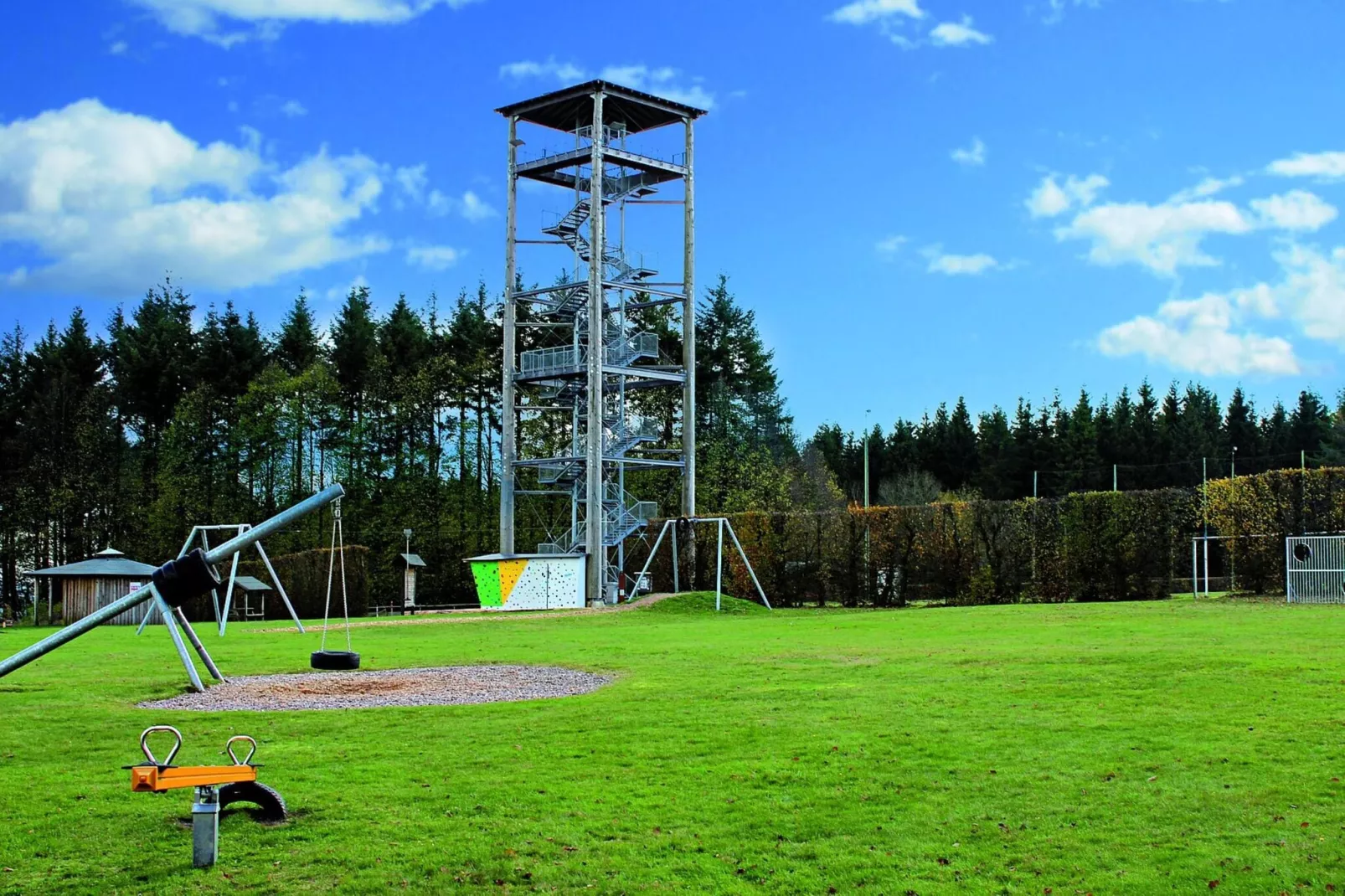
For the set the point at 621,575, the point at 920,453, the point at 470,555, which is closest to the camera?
the point at 621,575

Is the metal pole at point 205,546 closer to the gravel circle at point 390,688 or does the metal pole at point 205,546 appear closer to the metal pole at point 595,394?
the gravel circle at point 390,688

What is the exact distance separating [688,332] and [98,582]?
25.5 m

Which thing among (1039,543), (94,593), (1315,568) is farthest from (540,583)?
(1315,568)

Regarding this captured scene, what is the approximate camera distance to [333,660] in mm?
20922

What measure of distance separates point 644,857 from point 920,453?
107 metres

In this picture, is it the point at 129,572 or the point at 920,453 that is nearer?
the point at 129,572

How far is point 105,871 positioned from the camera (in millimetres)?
9930

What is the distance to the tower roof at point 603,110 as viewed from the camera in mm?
55688

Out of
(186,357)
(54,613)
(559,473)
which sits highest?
(186,357)

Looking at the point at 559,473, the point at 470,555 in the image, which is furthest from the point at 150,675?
the point at 470,555

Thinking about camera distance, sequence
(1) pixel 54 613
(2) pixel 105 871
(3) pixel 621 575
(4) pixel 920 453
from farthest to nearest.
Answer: (4) pixel 920 453 → (3) pixel 621 575 → (1) pixel 54 613 → (2) pixel 105 871

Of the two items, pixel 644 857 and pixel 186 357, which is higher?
pixel 186 357

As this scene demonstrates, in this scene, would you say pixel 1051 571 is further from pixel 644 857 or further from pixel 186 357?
pixel 186 357

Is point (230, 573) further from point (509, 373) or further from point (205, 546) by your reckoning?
point (509, 373)
